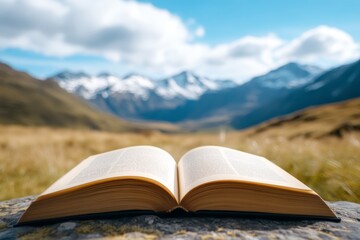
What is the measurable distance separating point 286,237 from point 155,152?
49.5 inches

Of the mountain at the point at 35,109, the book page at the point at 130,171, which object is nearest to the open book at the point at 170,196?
the book page at the point at 130,171

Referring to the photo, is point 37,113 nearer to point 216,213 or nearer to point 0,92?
point 0,92

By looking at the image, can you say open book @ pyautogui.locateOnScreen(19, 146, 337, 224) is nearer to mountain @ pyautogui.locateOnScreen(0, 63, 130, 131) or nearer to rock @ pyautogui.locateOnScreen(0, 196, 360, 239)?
rock @ pyautogui.locateOnScreen(0, 196, 360, 239)

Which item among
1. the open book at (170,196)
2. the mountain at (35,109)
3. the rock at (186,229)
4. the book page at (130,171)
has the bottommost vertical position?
the rock at (186,229)

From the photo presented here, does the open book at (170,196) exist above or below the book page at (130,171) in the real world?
below

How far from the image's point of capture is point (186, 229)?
151 centimetres

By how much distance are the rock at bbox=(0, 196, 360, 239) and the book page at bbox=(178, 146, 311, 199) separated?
0.63ft

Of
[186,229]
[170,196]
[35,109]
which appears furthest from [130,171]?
[35,109]

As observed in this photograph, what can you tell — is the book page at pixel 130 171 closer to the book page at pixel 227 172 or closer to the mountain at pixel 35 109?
the book page at pixel 227 172

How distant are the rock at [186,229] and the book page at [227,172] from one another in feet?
0.63

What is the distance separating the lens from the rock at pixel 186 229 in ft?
4.76

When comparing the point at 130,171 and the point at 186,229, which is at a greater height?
the point at 130,171

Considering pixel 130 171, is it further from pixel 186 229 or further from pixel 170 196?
pixel 186 229

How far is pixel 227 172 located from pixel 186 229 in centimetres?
43
